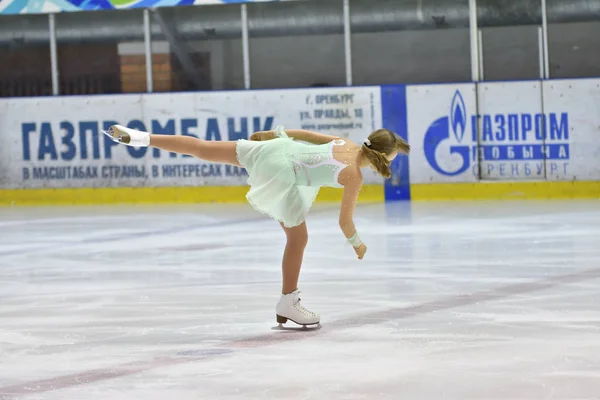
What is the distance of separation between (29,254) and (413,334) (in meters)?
4.89

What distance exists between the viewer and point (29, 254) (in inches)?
400

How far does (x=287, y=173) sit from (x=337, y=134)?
920 centimetres

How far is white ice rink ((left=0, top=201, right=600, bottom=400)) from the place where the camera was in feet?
16.4

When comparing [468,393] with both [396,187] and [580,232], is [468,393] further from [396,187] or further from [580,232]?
[396,187]

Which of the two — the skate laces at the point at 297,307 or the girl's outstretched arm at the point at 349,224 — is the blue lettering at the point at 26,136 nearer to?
the skate laces at the point at 297,307

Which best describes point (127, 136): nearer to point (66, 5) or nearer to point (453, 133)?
point (453, 133)

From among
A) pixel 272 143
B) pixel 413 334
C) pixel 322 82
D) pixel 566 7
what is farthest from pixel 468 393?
pixel 322 82

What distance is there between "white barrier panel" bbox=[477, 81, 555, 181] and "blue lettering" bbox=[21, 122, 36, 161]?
220 inches

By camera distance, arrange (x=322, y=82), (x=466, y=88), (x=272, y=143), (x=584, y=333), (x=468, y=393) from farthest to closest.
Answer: (x=322, y=82) < (x=466, y=88) < (x=272, y=143) < (x=584, y=333) < (x=468, y=393)

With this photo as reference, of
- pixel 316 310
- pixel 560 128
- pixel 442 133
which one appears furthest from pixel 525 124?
pixel 316 310

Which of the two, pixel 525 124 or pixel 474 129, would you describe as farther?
pixel 474 129

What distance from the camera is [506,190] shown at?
48.1ft

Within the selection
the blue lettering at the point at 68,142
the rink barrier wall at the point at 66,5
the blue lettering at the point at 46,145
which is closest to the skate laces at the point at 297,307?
the blue lettering at the point at 68,142

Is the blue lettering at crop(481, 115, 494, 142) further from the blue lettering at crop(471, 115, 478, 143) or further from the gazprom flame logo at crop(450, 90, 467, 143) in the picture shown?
the gazprom flame logo at crop(450, 90, 467, 143)
